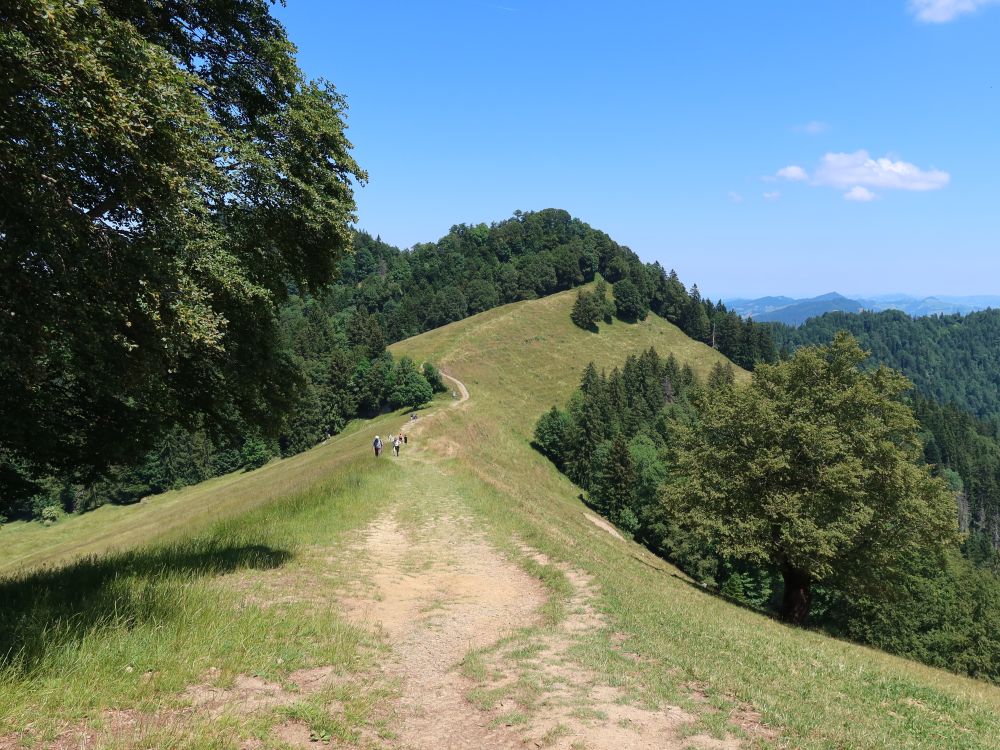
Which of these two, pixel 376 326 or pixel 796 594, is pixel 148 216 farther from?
pixel 376 326

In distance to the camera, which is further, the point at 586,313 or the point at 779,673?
Result: the point at 586,313

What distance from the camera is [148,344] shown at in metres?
7.95

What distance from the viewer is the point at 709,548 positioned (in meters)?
57.4

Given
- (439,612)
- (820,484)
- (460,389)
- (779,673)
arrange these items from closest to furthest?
(779,673) → (439,612) → (820,484) → (460,389)

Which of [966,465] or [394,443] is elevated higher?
[394,443]

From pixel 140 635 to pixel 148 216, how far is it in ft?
18.5

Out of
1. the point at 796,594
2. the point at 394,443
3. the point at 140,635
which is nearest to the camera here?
the point at 140,635

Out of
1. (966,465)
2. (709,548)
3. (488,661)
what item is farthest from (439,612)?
(966,465)

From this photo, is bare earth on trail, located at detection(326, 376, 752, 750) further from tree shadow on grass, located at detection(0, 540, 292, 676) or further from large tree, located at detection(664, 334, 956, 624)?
large tree, located at detection(664, 334, 956, 624)

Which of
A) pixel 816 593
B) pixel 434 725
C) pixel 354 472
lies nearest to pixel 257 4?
pixel 434 725

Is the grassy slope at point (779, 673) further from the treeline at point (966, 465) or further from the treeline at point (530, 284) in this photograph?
the treeline at point (966, 465)

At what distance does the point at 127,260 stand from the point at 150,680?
5147 mm

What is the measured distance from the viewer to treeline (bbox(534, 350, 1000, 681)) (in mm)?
27203

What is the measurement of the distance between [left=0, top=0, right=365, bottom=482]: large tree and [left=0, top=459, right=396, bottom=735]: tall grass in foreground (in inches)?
107
